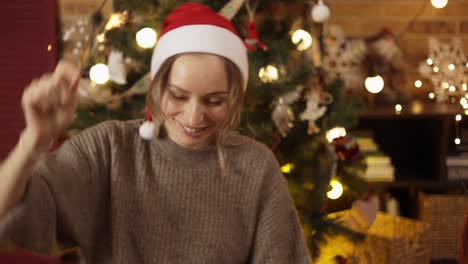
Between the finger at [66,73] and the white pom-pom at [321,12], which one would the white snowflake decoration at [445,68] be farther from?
the finger at [66,73]

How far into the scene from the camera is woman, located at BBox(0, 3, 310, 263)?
120 centimetres

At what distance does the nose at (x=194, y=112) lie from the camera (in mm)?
1206

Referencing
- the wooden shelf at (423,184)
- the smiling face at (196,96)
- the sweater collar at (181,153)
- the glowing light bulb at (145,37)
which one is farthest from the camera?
the wooden shelf at (423,184)

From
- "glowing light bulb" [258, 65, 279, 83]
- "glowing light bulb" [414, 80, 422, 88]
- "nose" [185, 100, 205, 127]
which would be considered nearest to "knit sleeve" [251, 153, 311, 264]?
"nose" [185, 100, 205, 127]

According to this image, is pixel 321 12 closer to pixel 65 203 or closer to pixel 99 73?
pixel 99 73

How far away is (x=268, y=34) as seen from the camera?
2365 mm

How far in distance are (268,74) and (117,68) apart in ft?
1.68

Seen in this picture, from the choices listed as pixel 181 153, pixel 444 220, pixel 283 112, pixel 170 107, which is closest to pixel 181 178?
pixel 181 153

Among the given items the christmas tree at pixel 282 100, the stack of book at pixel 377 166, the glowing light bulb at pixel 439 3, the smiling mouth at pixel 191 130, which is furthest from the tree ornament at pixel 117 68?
the glowing light bulb at pixel 439 3

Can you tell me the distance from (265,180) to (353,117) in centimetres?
86

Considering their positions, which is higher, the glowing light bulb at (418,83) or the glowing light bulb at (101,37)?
the glowing light bulb at (418,83)

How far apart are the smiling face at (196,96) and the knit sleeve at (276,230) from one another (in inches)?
8.4

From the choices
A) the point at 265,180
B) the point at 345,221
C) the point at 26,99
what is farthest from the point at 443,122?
the point at 26,99

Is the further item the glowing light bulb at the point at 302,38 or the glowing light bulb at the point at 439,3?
the glowing light bulb at the point at 439,3
